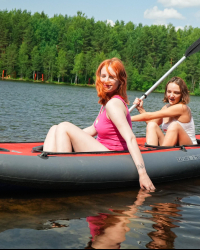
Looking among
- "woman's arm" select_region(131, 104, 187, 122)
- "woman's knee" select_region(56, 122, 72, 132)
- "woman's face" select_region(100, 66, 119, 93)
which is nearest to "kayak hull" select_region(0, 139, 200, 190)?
"woman's knee" select_region(56, 122, 72, 132)

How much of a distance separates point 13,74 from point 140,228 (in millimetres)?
64966

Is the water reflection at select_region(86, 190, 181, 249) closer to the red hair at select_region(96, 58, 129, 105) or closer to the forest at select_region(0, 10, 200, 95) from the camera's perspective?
the red hair at select_region(96, 58, 129, 105)

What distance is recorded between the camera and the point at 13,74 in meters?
65.0

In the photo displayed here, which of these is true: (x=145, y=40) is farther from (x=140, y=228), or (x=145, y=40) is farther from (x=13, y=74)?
(x=140, y=228)

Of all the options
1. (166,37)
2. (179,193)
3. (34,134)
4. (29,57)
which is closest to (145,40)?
(166,37)

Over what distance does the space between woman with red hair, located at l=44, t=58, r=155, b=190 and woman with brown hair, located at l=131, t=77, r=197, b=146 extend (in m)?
1.05

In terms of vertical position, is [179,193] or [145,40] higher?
[145,40]

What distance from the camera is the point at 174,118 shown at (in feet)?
16.3

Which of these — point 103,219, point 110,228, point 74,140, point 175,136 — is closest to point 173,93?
point 175,136

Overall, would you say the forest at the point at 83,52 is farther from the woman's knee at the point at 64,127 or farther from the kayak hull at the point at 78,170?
the woman's knee at the point at 64,127

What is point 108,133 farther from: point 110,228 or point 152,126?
point 152,126

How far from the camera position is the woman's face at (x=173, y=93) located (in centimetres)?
480

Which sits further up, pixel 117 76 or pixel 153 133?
pixel 117 76

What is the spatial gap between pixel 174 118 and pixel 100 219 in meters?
2.26
